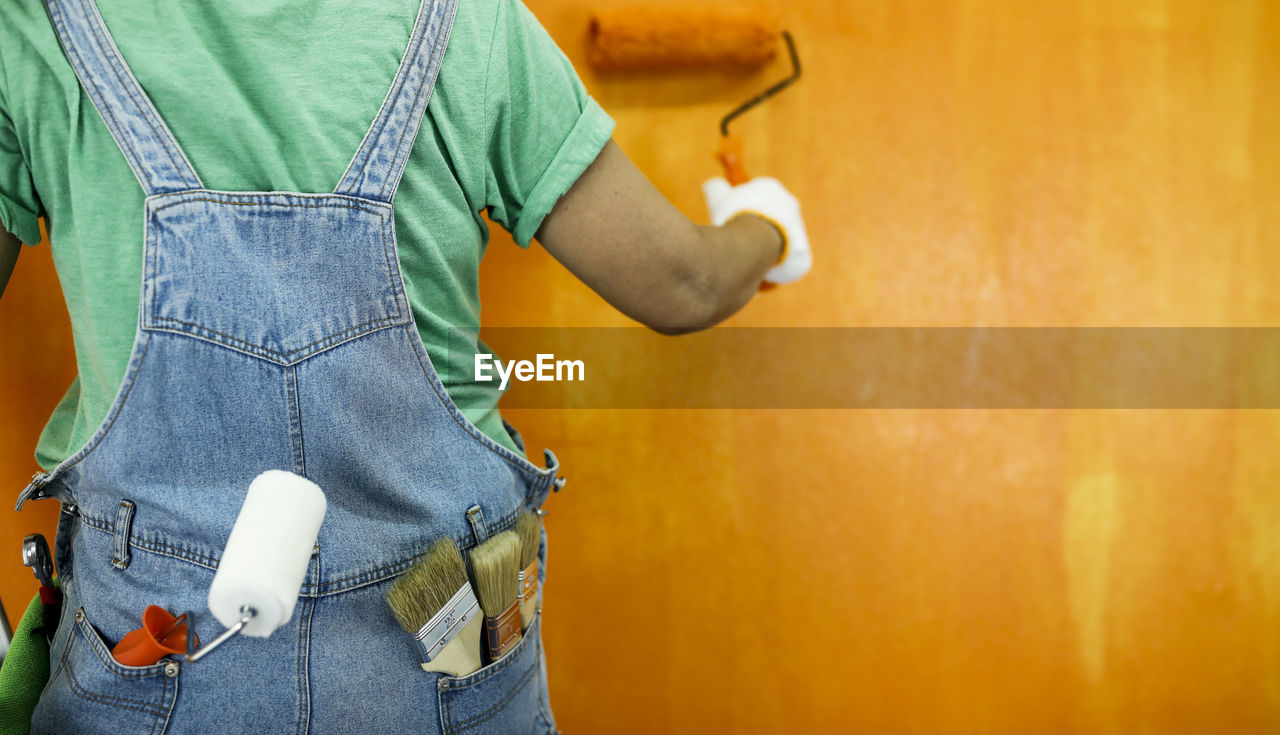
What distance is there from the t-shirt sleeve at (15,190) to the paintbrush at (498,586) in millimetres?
389

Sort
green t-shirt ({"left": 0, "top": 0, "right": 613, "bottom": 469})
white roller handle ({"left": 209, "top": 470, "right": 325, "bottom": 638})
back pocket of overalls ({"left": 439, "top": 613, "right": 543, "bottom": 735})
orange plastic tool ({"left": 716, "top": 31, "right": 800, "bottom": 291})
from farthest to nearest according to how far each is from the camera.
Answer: orange plastic tool ({"left": 716, "top": 31, "right": 800, "bottom": 291}) → back pocket of overalls ({"left": 439, "top": 613, "right": 543, "bottom": 735}) → green t-shirt ({"left": 0, "top": 0, "right": 613, "bottom": 469}) → white roller handle ({"left": 209, "top": 470, "right": 325, "bottom": 638})

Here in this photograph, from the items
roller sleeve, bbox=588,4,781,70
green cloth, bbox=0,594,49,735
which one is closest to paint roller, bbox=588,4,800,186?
roller sleeve, bbox=588,4,781,70

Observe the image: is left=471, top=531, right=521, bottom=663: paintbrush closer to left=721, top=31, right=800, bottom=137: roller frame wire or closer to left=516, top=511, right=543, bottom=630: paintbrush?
left=516, top=511, right=543, bottom=630: paintbrush

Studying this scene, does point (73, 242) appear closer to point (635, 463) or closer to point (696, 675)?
point (635, 463)

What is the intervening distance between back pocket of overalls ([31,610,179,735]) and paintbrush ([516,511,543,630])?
0.25 m

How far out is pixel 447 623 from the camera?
0.61 m

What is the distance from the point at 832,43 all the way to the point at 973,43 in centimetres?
18

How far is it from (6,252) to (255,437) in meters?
0.24

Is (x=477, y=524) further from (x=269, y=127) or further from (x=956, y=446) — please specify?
(x=956, y=446)

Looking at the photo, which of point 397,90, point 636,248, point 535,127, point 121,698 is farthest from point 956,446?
point 121,698

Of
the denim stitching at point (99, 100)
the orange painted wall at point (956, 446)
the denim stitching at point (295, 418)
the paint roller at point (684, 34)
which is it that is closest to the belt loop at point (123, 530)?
the denim stitching at point (295, 418)

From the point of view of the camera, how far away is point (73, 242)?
0.56m

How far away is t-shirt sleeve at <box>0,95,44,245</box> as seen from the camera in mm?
538

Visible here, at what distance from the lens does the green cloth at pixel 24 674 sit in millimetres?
599
